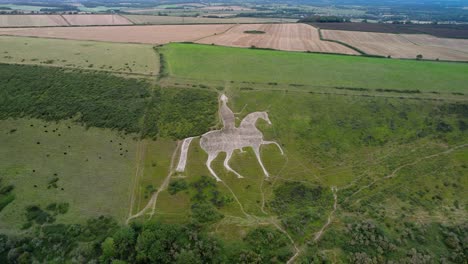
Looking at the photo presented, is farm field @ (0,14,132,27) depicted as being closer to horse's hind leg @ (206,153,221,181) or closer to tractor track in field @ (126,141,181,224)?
tractor track in field @ (126,141,181,224)

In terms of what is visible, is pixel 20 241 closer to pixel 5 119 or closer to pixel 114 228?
pixel 114 228

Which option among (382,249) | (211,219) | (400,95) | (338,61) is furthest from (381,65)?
(211,219)

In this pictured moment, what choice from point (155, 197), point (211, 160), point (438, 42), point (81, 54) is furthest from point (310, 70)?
point (438, 42)

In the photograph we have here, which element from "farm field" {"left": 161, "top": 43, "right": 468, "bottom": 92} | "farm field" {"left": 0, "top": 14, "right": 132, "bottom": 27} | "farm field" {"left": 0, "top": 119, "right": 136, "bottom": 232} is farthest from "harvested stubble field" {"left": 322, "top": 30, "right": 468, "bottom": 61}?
"farm field" {"left": 0, "top": 14, "right": 132, "bottom": 27}

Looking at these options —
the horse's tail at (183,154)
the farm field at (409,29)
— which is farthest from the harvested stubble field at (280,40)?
the horse's tail at (183,154)

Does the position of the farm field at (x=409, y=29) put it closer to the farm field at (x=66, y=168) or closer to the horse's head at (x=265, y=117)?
the horse's head at (x=265, y=117)

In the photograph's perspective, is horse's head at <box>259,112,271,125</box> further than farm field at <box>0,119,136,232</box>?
Yes
